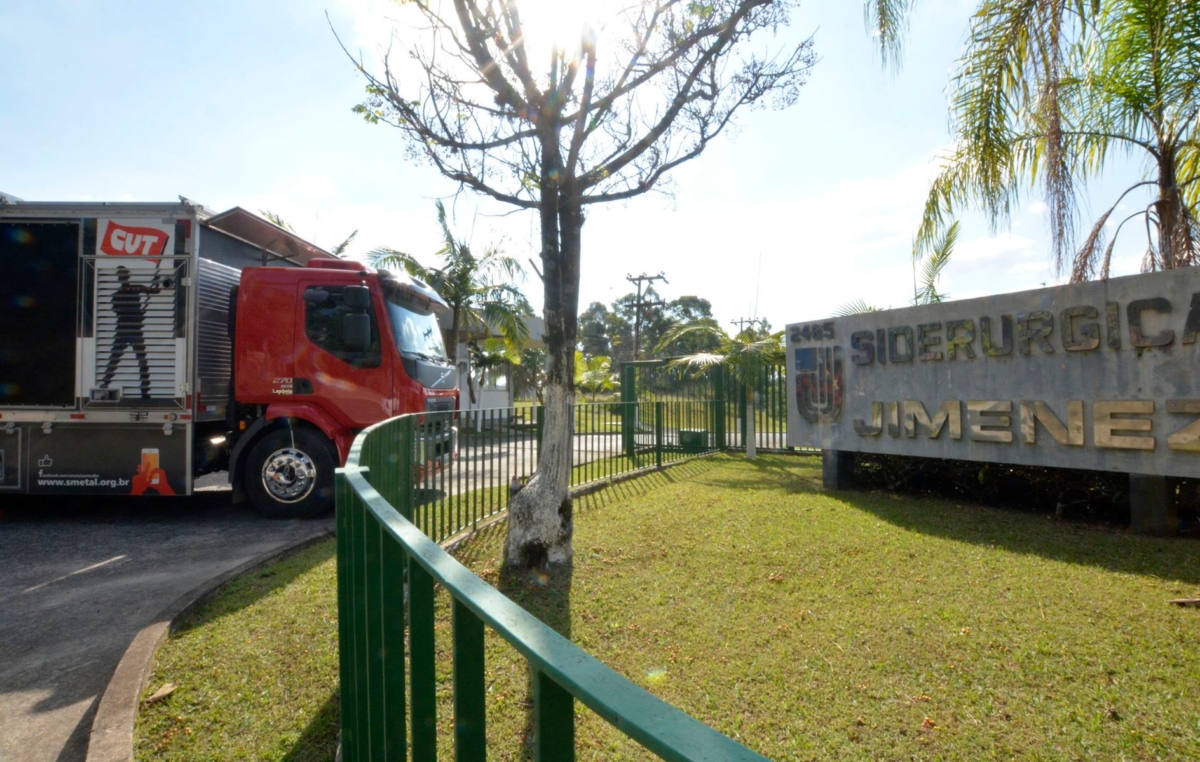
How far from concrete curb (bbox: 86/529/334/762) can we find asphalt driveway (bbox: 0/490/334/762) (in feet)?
0.50

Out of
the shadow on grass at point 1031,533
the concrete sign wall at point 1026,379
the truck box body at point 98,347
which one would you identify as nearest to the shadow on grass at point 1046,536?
the shadow on grass at point 1031,533

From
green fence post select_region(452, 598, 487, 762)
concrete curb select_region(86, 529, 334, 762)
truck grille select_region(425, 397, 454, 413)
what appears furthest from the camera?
truck grille select_region(425, 397, 454, 413)

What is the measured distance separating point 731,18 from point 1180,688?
224 inches

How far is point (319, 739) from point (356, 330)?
16.0 feet

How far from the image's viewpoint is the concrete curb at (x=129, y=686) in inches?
116

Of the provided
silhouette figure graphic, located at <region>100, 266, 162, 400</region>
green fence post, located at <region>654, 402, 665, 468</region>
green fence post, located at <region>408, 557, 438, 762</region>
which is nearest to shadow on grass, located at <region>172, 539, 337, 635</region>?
silhouette figure graphic, located at <region>100, 266, 162, 400</region>

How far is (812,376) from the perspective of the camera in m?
9.83

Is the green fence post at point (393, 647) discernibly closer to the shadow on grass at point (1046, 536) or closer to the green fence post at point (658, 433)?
the shadow on grass at point (1046, 536)

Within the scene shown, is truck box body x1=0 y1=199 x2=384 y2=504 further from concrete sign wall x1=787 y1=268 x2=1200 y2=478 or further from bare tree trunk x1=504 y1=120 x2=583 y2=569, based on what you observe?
concrete sign wall x1=787 y1=268 x2=1200 y2=478

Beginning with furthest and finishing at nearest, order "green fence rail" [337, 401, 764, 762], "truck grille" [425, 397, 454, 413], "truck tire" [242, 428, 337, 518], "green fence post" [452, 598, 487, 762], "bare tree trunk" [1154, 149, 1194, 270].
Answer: "truck grille" [425, 397, 454, 413] < "truck tire" [242, 428, 337, 518] < "bare tree trunk" [1154, 149, 1194, 270] < "green fence post" [452, 598, 487, 762] < "green fence rail" [337, 401, 764, 762]

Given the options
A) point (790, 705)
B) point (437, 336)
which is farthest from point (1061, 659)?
point (437, 336)

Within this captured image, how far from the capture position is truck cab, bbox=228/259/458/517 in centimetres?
745

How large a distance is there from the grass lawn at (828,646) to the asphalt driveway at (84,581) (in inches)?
17.1

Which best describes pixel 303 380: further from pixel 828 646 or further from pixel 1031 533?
pixel 1031 533
